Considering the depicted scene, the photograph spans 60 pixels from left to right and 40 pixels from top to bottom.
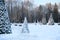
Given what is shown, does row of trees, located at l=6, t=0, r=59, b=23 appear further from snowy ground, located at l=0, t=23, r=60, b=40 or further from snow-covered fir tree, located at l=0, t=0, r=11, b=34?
snow-covered fir tree, located at l=0, t=0, r=11, b=34

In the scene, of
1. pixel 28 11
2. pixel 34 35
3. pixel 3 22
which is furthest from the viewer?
pixel 28 11

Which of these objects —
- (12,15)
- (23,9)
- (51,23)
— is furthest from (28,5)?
(51,23)

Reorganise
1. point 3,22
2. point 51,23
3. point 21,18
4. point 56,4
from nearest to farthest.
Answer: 1. point 3,22
2. point 51,23
3. point 21,18
4. point 56,4

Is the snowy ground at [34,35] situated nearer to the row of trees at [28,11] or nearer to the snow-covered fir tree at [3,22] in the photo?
the snow-covered fir tree at [3,22]

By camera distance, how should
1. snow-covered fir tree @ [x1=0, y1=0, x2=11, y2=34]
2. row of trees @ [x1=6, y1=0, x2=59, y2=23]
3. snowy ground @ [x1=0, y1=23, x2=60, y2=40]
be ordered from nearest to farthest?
1. snowy ground @ [x1=0, y1=23, x2=60, y2=40]
2. snow-covered fir tree @ [x1=0, y1=0, x2=11, y2=34]
3. row of trees @ [x1=6, y1=0, x2=59, y2=23]

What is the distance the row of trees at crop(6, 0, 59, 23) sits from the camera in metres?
29.6

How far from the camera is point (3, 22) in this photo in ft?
26.3

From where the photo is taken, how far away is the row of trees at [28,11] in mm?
29594

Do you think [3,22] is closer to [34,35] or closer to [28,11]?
[34,35]

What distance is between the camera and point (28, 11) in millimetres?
32062

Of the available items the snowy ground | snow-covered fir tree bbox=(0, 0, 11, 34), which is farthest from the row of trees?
snow-covered fir tree bbox=(0, 0, 11, 34)

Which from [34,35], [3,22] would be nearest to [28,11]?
[34,35]

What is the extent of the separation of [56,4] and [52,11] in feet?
5.87

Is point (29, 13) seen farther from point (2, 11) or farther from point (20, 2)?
point (2, 11)
